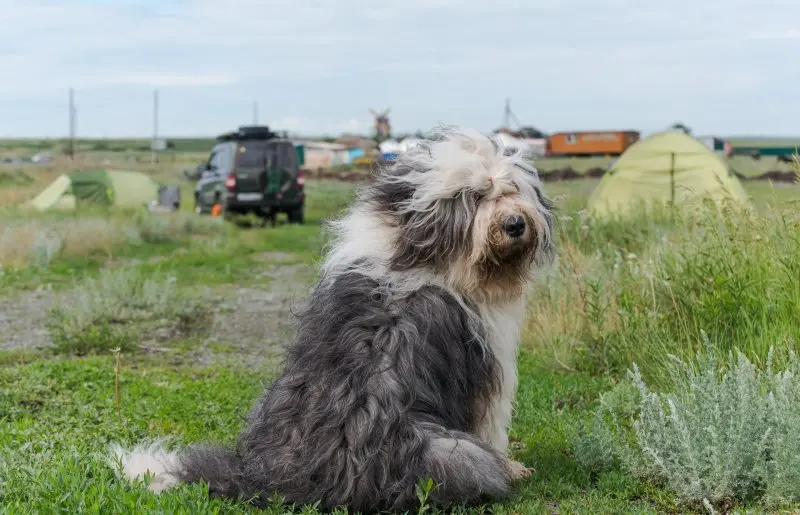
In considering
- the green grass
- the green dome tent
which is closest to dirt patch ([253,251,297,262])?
the green grass

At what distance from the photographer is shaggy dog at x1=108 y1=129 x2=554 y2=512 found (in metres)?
4.36

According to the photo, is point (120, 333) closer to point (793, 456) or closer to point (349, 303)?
point (349, 303)

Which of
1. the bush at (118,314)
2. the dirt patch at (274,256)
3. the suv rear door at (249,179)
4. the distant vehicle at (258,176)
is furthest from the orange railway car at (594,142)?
the bush at (118,314)

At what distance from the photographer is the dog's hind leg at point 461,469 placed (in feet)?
14.4

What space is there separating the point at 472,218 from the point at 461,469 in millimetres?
1181

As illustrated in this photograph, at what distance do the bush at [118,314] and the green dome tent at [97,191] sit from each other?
1657 centimetres

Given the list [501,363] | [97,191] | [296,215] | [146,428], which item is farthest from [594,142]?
[501,363]

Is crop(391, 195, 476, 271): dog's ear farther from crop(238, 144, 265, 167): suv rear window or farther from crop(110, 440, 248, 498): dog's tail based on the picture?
crop(238, 144, 265, 167): suv rear window

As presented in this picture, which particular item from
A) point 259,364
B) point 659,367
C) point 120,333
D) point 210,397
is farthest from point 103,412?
point 659,367

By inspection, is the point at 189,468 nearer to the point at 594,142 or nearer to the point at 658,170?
the point at 658,170

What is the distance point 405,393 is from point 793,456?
74.7 inches

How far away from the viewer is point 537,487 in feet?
16.4

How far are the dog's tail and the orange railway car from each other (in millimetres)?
40055

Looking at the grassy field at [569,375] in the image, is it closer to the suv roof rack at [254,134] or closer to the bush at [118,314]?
the bush at [118,314]
